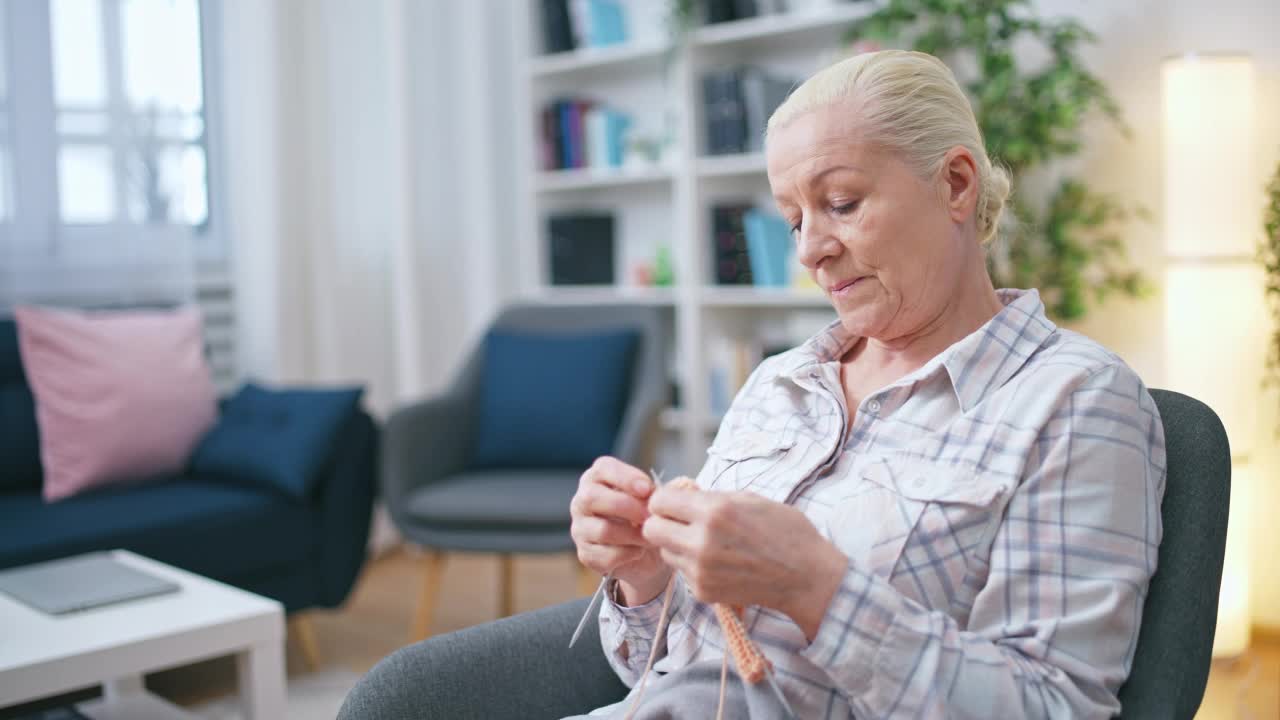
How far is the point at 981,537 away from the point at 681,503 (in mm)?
277

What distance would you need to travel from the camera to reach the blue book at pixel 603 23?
4004mm

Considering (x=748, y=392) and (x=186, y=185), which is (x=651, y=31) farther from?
(x=748, y=392)

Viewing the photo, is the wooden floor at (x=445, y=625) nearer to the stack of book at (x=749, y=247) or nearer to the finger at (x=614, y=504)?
the stack of book at (x=749, y=247)

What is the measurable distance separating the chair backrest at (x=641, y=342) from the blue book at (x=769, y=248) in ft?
1.76

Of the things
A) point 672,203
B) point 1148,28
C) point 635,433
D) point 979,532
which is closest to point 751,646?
point 979,532

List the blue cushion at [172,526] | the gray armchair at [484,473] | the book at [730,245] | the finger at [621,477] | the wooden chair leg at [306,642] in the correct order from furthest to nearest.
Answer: the book at [730,245]
the wooden chair leg at [306,642]
the gray armchair at [484,473]
the blue cushion at [172,526]
the finger at [621,477]

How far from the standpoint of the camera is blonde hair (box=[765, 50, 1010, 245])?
112 cm

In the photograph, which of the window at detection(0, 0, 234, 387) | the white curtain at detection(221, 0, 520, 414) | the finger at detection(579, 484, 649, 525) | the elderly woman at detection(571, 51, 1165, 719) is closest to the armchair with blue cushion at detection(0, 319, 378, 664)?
the window at detection(0, 0, 234, 387)

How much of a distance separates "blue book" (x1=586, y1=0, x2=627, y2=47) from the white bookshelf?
0.17ft

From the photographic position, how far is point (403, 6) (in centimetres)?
398

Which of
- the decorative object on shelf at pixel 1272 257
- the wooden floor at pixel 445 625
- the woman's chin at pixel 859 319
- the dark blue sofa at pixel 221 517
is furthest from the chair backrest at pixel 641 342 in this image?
the woman's chin at pixel 859 319

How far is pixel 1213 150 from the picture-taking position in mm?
2625

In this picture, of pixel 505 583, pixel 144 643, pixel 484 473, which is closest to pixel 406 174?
pixel 484 473

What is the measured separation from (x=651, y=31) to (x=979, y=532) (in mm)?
3271
